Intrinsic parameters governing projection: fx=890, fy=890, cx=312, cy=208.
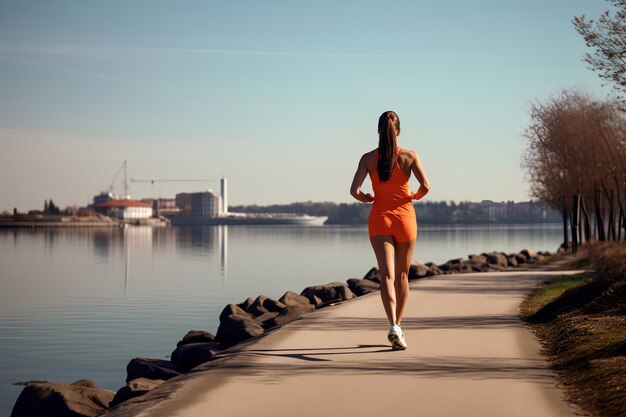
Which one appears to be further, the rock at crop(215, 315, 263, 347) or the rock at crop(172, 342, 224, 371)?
the rock at crop(215, 315, 263, 347)

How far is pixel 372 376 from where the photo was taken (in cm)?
977

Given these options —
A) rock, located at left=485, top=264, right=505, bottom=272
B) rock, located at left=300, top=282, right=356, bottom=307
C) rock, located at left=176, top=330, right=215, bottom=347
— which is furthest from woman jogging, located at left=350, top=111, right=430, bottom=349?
rock, located at left=485, top=264, right=505, bottom=272

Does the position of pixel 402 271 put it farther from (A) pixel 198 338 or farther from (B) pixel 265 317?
(B) pixel 265 317

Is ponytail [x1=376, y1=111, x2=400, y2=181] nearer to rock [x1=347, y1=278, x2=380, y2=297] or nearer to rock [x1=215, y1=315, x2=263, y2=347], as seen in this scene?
rock [x1=215, y1=315, x2=263, y2=347]

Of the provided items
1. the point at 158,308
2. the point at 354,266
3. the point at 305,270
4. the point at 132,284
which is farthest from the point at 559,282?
the point at 354,266

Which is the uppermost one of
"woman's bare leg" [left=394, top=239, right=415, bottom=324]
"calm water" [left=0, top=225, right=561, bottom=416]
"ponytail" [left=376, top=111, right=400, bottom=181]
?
"ponytail" [left=376, top=111, right=400, bottom=181]

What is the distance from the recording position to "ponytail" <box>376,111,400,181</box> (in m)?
10.9

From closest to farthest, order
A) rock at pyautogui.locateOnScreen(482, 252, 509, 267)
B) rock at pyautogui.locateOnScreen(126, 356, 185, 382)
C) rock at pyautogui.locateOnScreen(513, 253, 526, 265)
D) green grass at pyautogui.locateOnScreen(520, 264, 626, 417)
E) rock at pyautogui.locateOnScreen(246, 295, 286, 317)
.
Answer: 1. green grass at pyautogui.locateOnScreen(520, 264, 626, 417)
2. rock at pyautogui.locateOnScreen(126, 356, 185, 382)
3. rock at pyautogui.locateOnScreen(246, 295, 286, 317)
4. rock at pyautogui.locateOnScreen(482, 252, 509, 267)
5. rock at pyautogui.locateOnScreen(513, 253, 526, 265)

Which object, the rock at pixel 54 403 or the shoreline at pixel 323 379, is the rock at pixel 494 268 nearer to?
the shoreline at pixel 323 379

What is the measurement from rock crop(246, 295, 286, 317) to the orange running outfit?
1336 centimetres

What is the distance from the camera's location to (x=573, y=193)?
51594 millimetres

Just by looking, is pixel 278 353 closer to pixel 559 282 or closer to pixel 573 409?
pixel 573 409

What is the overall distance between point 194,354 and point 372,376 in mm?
7734

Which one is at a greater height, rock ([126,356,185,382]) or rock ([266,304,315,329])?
rock ([266,304,315,329])
